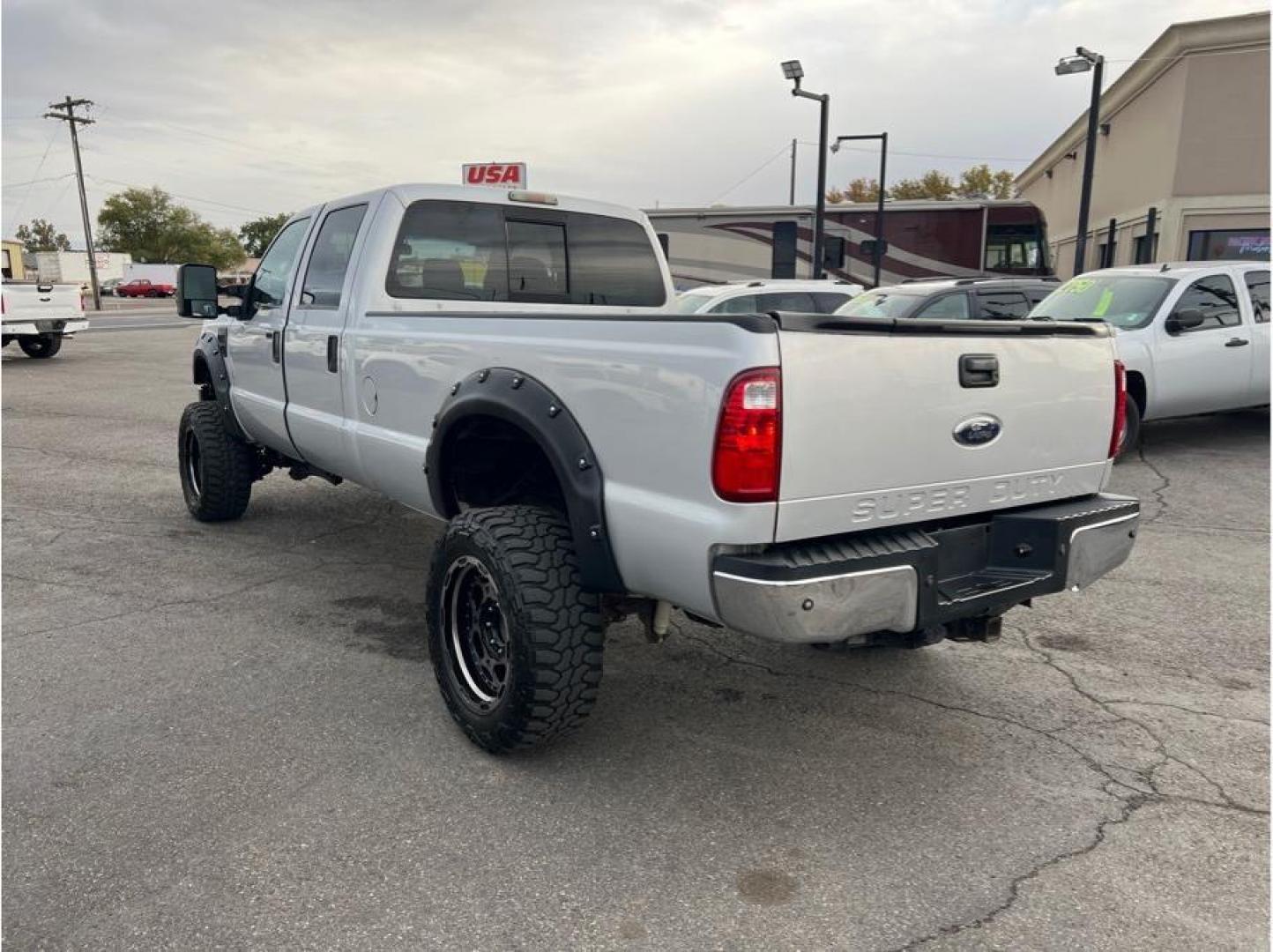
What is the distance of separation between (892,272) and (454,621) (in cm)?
2288

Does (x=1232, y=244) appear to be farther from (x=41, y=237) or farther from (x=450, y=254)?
(x=41, y=237)

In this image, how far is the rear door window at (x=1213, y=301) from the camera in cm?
857

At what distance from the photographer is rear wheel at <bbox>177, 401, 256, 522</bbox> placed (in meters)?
6.06

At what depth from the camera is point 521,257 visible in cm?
470

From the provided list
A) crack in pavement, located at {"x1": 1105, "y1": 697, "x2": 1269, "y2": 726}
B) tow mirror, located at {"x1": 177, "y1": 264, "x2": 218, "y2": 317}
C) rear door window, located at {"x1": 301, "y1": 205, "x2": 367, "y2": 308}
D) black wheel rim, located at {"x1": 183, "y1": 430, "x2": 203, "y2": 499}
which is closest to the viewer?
crack in pavement, located at {"x1": 1105, "y1": 697, "x2": 1269, "y2": 726}

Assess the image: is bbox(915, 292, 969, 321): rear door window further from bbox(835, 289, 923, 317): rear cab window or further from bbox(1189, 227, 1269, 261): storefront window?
bbox(1189, 227, 1269, 261): storefront window

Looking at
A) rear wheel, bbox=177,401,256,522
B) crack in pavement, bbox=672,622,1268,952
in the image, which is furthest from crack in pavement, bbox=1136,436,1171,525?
rear wheel, bbox=177,401,256,522

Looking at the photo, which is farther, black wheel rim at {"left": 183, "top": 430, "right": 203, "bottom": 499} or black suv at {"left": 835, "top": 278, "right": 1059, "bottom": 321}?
black suv at {"left": 835, "top": 278, "right": 1059, "bottom": 321}

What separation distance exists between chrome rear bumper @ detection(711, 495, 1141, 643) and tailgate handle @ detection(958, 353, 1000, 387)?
45 cm

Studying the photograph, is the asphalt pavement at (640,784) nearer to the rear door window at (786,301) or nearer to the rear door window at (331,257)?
the rear door window at (331,257)

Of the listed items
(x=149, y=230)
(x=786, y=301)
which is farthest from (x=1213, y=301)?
(x=149, y=230)

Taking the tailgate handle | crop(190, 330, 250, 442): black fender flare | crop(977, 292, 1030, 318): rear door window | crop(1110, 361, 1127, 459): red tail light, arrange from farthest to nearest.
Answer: crop(977, 292, 1030, 318): rear door window
crop(190, 330, 250, 442): black fender flare
crop(1110, 361, 1127, 459): red tail light
the tailgate handle

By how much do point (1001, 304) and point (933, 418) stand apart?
788 centimetres

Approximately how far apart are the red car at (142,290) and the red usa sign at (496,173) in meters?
63.1
